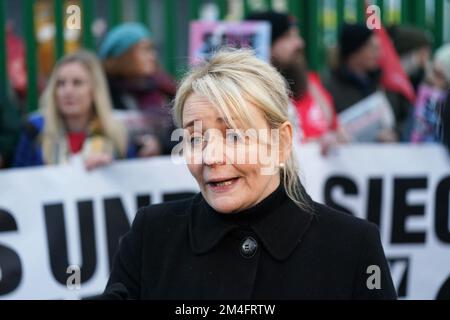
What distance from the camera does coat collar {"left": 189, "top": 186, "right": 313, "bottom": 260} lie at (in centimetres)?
265

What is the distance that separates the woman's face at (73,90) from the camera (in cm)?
546

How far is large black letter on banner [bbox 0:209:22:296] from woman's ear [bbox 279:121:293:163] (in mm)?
2703

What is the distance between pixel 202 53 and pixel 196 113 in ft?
10.2

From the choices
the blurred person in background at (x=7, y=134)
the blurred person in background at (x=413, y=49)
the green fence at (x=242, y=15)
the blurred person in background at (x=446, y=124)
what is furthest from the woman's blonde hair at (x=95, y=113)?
the blurred person in background at (x=413, y=49)

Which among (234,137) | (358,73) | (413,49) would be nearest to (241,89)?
(234,137)

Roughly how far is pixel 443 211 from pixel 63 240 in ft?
7.33

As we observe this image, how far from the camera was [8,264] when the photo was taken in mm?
5113

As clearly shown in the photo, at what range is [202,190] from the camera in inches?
104

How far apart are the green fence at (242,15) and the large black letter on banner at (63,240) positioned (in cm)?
108

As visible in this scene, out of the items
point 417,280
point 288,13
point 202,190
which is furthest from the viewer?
point 288,13

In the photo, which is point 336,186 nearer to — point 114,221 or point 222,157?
point 114,221

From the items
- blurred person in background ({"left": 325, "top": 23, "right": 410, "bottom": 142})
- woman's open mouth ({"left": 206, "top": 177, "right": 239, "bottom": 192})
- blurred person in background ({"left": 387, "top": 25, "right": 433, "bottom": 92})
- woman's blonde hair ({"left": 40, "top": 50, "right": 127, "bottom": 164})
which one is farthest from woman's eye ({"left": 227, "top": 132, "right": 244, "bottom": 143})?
blurred person in background ({"left": 387, "top": 25, "right": 433, "bottom": 92})
